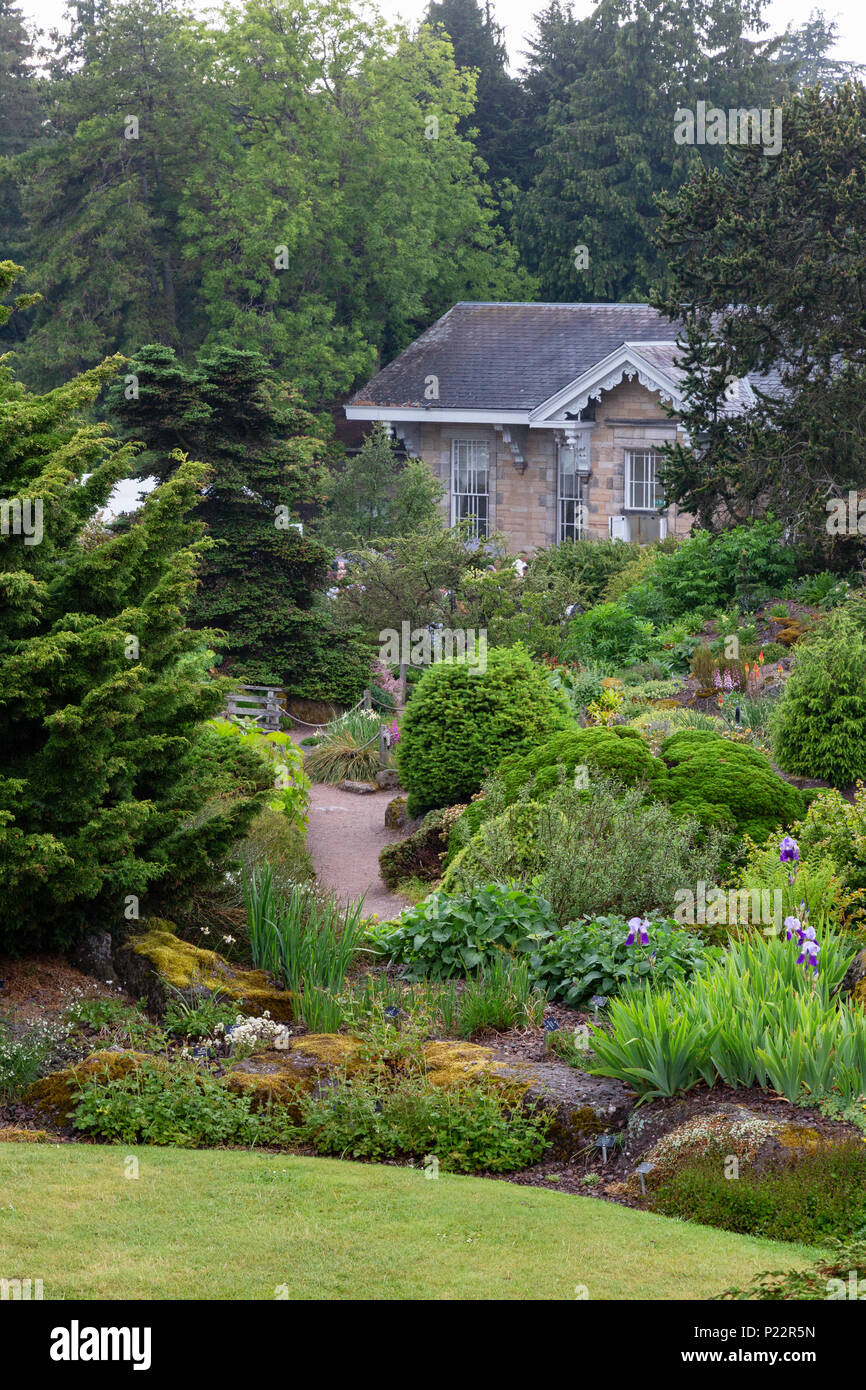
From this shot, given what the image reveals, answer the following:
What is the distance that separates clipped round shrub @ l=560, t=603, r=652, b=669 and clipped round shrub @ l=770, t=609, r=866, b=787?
594 cm

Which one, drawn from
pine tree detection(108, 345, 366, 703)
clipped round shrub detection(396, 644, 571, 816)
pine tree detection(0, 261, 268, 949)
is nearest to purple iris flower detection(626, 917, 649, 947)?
pine tree detection(0, 261, 268, 949)

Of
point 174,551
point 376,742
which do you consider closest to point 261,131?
point 376,742

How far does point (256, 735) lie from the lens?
13.7 metres

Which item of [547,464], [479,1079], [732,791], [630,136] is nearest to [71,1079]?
[479,1079]

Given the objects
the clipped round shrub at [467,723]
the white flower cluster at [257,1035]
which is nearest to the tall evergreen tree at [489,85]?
the clipped round shrub at [467,723]

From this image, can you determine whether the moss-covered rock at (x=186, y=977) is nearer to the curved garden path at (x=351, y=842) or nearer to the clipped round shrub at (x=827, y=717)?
the curved garden path at (x=351, y=842)

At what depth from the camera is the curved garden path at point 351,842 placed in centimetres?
1228

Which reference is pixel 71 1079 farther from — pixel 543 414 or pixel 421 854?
pixel 543 414

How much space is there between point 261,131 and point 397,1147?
3386cm

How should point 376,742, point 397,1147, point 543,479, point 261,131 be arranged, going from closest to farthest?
point 397,1147 → point 376,742 → point 543,479 → point 261,131

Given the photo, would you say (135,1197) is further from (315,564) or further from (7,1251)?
(315,564)

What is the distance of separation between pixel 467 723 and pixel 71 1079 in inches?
285

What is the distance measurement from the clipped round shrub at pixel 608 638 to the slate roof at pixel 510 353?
1096 cm

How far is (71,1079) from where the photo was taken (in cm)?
682
